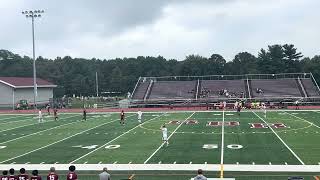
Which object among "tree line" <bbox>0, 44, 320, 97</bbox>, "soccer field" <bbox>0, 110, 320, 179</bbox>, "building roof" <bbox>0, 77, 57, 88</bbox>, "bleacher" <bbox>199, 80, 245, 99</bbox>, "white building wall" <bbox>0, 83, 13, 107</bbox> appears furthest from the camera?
"tree line" <bbox>0, 44, 320, 97</bbox>

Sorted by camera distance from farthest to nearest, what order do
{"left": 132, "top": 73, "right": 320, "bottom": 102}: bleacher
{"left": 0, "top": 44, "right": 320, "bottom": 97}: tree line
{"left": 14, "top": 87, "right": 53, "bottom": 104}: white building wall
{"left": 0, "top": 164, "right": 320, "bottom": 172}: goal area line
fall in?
{"left": 0, "top": 44, "right": 320, "bottom": 97}: tree line < {"left": 14, "top": 87, "right": 53, "bottom": 104}: white building wall < {"left": 132, "top": 73, "right": 320, "bottom": 102}: bleacher < {"left": 0, "top": 164, "right": 320, "bottom": 172}: goal area line

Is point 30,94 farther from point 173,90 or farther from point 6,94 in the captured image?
point 173,90

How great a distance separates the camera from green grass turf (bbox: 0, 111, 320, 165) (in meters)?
23.3

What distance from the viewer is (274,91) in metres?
70.1

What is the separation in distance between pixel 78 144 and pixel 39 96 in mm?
50357

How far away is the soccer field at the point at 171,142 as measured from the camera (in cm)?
2312

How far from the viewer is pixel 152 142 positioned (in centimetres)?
2872

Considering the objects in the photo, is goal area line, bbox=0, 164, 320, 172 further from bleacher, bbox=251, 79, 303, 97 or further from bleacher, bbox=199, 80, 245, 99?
bleacher, bbox=251, 79, 303, 97

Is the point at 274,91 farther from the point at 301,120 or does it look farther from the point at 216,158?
the point at 216,158

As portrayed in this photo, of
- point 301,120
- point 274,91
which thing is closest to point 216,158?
point 301,120

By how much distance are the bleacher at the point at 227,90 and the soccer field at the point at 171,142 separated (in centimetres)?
2774

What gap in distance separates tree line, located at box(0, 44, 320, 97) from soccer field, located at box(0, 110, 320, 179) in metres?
66.7

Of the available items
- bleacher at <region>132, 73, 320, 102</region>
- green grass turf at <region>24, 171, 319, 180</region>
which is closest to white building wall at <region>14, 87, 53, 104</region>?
bleacher at <region>132, 73, 320, 102</region>

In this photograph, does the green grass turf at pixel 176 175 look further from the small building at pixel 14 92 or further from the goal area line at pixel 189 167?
the small building at pixel 14 92
